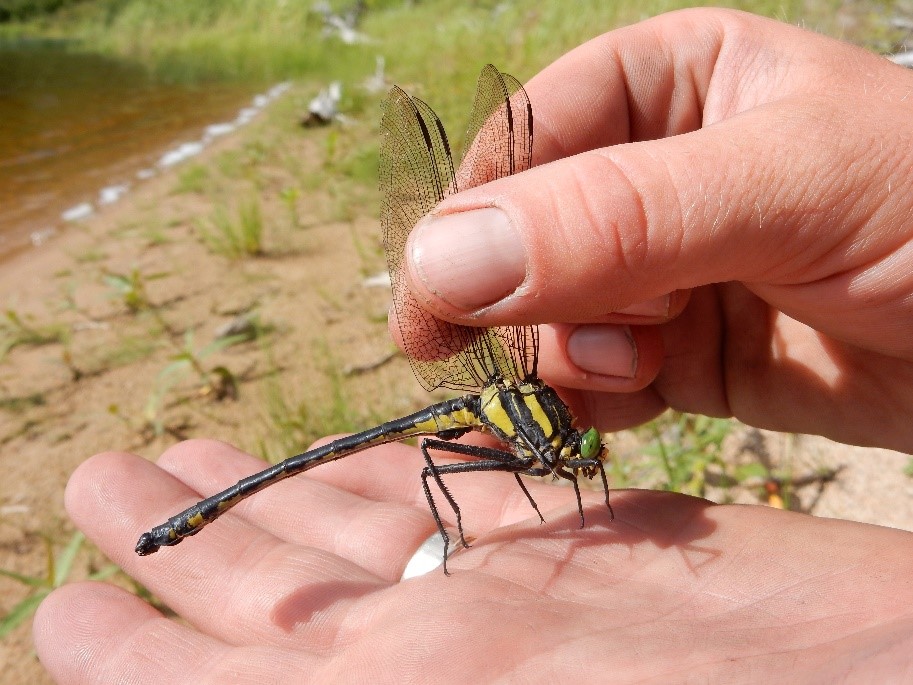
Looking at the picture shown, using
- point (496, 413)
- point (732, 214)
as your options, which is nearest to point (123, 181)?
point (496, 413)

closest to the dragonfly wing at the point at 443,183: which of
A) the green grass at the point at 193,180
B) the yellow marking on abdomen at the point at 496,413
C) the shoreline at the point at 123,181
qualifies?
the yellow marking on abdomen at the point at 496,413

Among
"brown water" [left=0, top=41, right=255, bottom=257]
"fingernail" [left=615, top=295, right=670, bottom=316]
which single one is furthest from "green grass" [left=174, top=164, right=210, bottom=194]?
"fingernail" [left=615, top=295, right=670, bottom=316]

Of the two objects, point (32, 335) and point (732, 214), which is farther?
point (32, 335)

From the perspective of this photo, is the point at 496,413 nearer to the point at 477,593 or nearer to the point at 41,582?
the point at 477,593

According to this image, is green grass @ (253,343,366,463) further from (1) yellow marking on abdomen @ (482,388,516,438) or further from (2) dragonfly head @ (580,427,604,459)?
(2) dragonfly head @ (580,427,604,459)

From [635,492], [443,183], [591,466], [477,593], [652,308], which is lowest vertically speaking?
[635,492]

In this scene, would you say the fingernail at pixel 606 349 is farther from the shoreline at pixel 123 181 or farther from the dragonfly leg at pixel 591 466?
the shoreline at pixel 123 181

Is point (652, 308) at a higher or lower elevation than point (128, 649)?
higher
